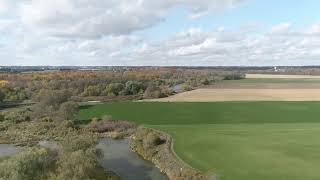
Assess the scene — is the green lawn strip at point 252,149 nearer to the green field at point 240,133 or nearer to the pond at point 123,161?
the green field at point 240,133

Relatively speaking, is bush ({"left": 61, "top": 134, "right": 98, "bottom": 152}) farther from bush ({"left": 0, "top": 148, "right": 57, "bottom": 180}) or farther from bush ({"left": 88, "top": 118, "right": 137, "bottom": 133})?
bush ({"left": 88, "top": 118, "right": 137, "bottom": 133})

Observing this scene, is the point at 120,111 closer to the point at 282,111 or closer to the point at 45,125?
the point at 45,125

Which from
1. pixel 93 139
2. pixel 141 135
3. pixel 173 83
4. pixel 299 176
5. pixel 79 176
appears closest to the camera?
pixel 79 176

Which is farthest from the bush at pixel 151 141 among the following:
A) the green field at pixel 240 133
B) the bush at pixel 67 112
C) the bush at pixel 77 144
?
the bush at pixel 67 112

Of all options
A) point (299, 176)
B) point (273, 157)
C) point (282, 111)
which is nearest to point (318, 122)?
point (282, 111)

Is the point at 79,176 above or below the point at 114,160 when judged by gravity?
above

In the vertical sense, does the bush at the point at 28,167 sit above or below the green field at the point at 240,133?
above

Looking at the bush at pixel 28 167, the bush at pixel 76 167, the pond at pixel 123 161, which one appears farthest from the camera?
the pond at pixel 123 161

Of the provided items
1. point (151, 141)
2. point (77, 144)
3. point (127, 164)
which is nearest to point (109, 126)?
point (151, 141)
